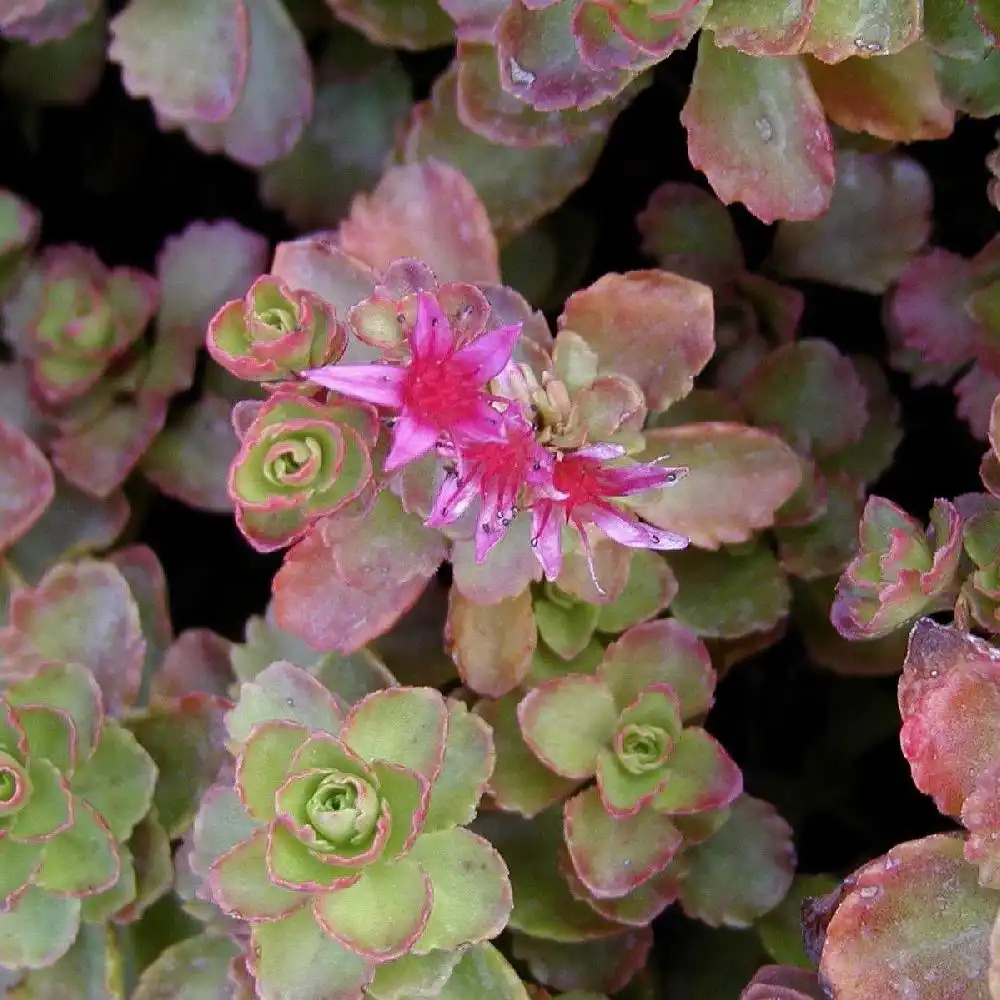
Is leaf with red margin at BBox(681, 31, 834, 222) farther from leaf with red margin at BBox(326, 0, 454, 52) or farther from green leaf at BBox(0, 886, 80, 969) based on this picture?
green leaf at BBox(0, 886, 80, 969)

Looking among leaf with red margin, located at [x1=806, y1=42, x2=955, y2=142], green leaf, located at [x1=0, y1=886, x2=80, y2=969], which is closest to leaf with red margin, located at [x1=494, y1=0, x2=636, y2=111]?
leaf with red margin, located at [x1=806, y1=42, x2=955, y2=142]

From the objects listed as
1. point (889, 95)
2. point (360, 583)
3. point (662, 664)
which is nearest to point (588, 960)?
point (662, 664)

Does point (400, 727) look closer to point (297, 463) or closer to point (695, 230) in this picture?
point (297, 463)

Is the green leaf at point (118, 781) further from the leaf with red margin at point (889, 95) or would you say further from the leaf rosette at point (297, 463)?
the leaf with red margin at point (889, 95)

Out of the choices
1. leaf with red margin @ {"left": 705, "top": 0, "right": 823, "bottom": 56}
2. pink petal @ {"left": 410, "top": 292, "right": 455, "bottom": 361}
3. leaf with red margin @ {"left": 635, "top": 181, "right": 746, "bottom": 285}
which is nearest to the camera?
pink petal @ {"left": 410, "top": 292, "right": 455, "bottom": 361}

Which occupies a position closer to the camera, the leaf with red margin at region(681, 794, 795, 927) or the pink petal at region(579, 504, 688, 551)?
the pink petal at region(579, 504, 688, 551)
